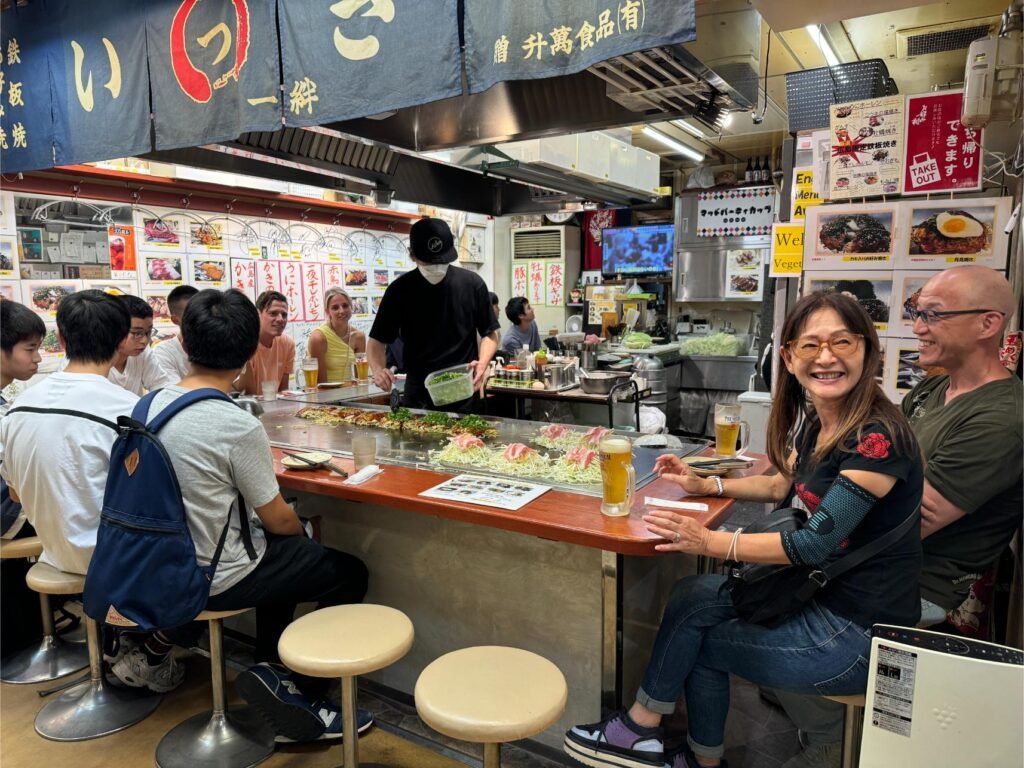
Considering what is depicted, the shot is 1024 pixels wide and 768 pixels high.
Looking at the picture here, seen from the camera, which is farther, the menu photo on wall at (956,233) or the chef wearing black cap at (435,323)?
the chef wearing black cap at (435,323)

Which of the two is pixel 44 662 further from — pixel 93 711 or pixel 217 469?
pixel 217 469

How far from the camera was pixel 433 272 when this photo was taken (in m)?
3.62

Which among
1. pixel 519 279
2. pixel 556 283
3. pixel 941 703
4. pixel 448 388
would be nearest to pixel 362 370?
pixel 448 388

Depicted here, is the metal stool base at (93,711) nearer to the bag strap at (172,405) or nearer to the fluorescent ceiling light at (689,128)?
the bag strap at (172,405)

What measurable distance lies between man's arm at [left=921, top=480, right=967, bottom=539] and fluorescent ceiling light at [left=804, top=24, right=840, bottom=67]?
12.5ft

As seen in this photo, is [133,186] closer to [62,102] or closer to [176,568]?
[62,102]

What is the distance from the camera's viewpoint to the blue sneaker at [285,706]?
2.20 m

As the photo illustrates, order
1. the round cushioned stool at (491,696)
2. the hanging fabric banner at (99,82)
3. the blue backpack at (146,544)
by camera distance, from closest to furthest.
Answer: the round cushioned stool at (491,696)
the blue backpack at (146,544)
the hanging fabric banner at (99,82)

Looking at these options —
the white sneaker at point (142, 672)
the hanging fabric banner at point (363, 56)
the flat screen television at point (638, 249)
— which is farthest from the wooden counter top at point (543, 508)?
the flat screen television at point (638, 249)

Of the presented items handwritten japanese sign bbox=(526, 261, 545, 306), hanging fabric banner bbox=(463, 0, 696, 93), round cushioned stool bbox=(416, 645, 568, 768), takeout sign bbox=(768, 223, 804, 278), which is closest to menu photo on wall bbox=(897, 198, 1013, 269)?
takeout sign bbox=(768, 223, 804, 278)

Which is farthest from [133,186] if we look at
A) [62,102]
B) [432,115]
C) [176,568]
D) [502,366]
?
[176,568]

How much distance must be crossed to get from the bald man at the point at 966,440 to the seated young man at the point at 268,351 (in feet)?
11.9

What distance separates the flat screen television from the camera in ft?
29.0

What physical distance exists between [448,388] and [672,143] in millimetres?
5170
